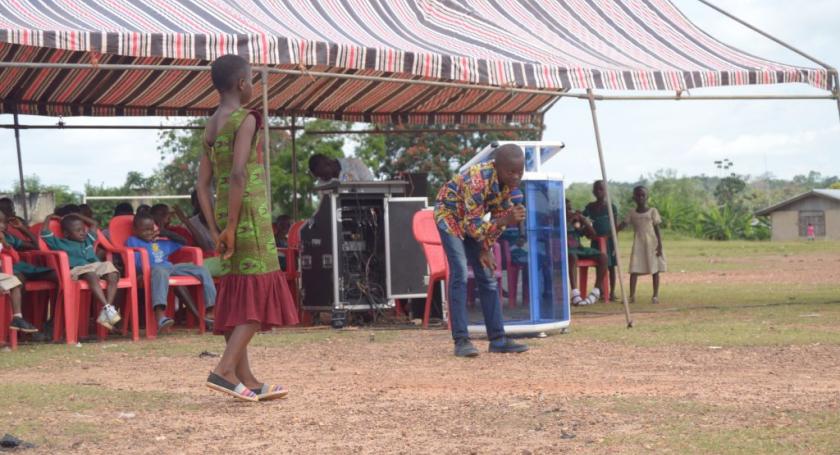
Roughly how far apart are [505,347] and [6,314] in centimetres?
423

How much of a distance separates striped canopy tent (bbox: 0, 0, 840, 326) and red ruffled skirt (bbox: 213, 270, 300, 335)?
217 centimetres

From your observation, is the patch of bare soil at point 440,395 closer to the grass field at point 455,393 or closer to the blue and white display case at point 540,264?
the grass field at point 455,393

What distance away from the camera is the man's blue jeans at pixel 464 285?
952 cm

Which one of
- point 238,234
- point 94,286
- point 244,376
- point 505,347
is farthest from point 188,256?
point 238,234

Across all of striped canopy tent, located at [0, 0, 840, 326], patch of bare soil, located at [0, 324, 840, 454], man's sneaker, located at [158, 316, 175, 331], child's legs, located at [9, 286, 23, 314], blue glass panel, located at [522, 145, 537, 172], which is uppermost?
striped canopy tent, located at [0, 0, 840, 326]

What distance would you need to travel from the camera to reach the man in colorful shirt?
9219 millimetres

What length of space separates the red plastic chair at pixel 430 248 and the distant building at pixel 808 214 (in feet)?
135

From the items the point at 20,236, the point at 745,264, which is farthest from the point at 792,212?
the point at 20,236

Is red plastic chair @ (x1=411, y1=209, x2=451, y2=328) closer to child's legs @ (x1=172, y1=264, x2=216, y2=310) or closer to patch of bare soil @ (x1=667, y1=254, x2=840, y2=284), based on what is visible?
child's legs @ (x1=172, y1=264, x2=216, y2=310)

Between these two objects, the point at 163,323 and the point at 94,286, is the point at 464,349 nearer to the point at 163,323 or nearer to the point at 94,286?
the point at 163,323

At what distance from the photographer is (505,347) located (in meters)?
9.71

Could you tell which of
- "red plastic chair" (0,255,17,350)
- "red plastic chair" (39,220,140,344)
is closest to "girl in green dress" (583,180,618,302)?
"red plastic chair" (39,220,140,344)

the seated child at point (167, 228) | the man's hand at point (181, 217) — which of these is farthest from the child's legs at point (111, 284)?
the man's hand at point (181, 217)

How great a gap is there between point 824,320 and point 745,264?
1438 centimetres
